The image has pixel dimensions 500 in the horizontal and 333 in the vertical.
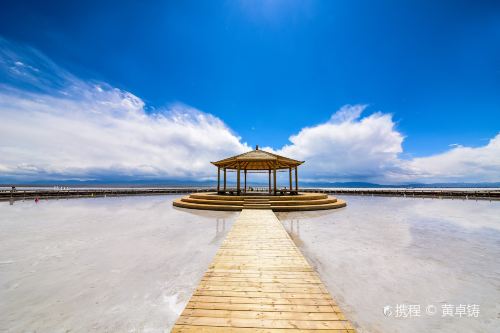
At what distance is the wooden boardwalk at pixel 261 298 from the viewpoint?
2.67 meters

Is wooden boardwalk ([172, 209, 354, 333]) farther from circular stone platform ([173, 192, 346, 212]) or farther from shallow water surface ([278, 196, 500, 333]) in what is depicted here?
circular stone platform ([173, 192, 346, 212])

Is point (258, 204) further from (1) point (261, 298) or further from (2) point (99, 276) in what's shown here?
(1) point (261, 298)

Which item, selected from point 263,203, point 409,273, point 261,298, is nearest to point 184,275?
point 261,298

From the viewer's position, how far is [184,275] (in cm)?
523

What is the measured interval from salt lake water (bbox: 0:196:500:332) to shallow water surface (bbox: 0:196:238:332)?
0.08ft

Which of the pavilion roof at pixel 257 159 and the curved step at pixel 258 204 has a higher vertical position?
the pavilion roof at pixel 257 159

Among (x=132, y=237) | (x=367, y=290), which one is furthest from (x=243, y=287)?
(x=132, y=237)

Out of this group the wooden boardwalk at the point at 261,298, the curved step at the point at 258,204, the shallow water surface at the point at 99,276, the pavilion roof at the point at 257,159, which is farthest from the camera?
the pavilion roof at the point at 257,159

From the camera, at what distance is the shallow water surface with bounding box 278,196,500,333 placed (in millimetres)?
3658

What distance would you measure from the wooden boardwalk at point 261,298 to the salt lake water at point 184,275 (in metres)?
0.85

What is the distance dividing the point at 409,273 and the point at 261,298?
4.51 meters

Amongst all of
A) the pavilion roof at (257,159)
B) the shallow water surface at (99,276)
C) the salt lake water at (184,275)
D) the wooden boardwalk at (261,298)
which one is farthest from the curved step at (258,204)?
the wooden boardwalk at (261,298)

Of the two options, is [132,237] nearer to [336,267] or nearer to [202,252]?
[202,252]

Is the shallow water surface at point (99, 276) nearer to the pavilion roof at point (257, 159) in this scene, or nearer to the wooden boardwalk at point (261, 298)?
the wooden boardwalk at point (261, 298)
